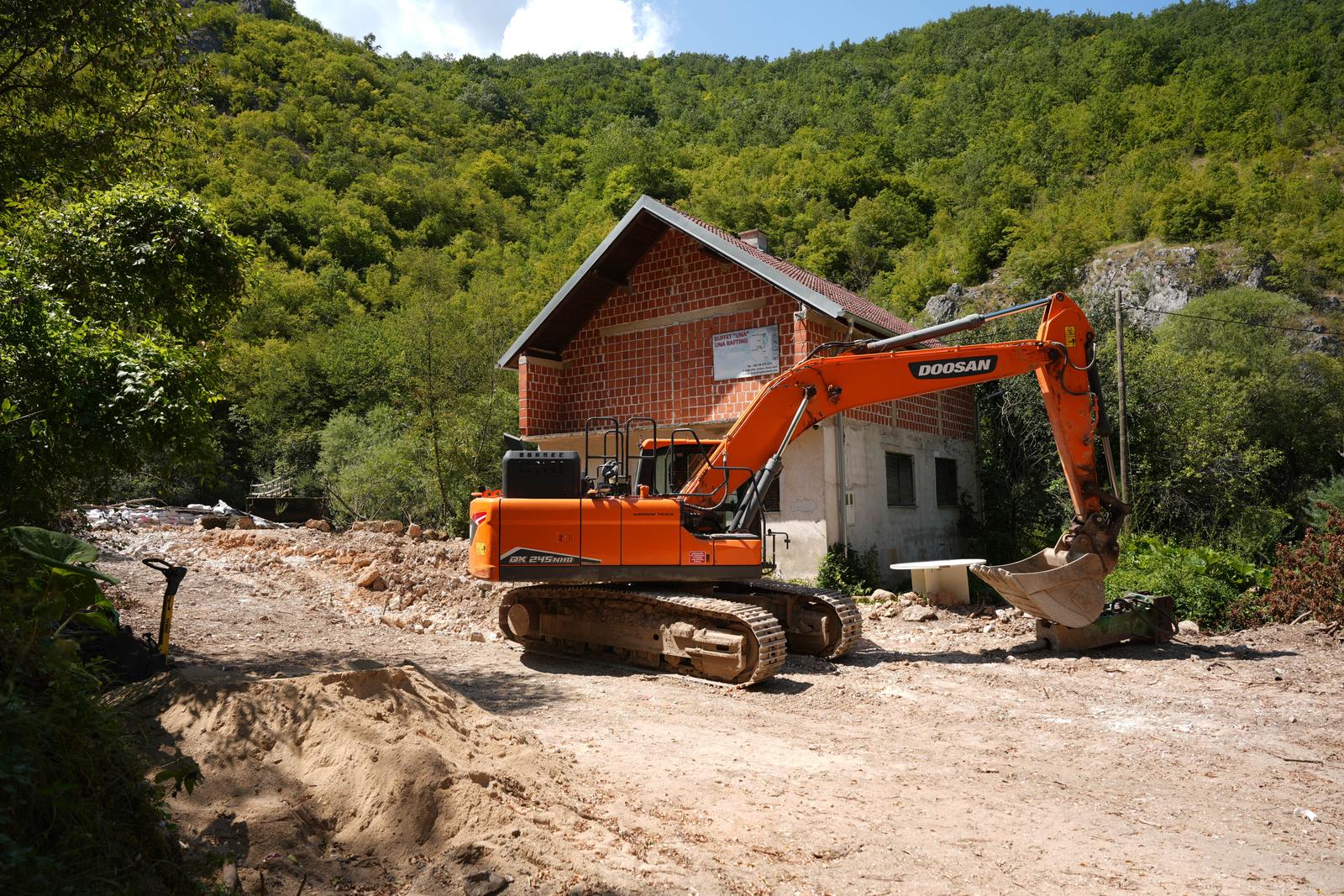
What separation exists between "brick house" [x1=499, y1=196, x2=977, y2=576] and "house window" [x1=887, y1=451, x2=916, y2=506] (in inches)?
1.5

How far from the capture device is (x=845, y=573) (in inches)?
562

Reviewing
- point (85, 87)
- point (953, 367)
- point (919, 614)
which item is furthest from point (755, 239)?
point (85, 87)

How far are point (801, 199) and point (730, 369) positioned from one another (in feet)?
134

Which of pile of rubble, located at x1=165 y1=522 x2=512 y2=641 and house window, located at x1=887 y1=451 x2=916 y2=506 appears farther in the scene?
house window, located at x1=887 y1=451 x2=916 y2=506

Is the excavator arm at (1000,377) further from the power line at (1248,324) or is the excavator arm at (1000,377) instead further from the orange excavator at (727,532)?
the power line at (1248,324)

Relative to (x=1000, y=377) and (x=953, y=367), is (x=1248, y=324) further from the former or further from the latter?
(x=953, y=367)

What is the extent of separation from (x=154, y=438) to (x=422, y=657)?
444cm

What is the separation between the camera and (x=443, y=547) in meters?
16.1

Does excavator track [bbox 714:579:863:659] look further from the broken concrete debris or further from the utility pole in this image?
the utility pole

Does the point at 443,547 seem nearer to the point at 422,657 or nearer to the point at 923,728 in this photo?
the point at 422,657

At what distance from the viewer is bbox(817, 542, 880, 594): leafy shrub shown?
46.6ft

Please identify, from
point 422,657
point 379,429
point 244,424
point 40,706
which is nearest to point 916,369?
point 422,657

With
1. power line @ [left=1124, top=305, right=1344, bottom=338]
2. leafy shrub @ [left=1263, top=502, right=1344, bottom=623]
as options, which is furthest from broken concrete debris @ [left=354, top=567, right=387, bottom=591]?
power line @ [left=1124, top=305, right=1344, bottom=338]

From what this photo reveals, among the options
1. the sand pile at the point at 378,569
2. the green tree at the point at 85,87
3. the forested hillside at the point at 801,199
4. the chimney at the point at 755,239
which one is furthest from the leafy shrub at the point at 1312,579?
the green tree at the point at 85,87
